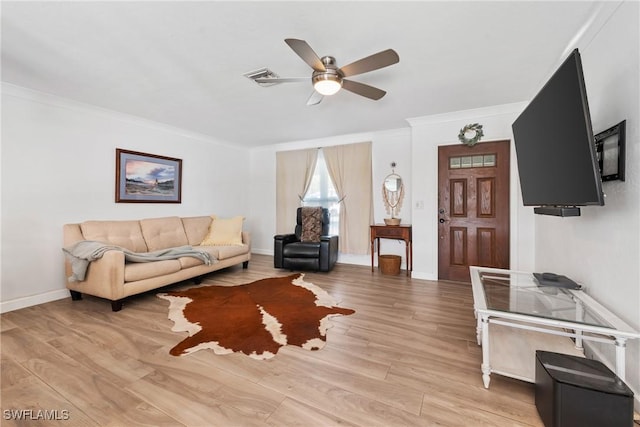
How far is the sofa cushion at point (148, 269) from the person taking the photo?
273 centimetres

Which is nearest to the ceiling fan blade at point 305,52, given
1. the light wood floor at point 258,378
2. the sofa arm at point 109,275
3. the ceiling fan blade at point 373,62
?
the ceiling fan blade at point 373,62

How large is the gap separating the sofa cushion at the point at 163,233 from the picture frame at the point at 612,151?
4.67 metres

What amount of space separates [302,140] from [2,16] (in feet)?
12.8

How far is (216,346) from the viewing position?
2006 millimetres

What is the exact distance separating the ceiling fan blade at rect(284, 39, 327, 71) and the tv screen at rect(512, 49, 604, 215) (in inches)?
58.0

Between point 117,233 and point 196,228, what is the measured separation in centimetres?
114

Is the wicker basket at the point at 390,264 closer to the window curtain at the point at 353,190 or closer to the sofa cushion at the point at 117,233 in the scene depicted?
the window curtain at the point at 353,190

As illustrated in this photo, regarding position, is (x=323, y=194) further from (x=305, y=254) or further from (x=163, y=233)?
(x=163, y=233)

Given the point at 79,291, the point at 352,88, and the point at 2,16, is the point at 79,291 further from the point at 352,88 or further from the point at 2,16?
the point at 352,88

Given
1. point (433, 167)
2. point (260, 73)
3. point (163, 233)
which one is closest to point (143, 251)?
point (163, 233)

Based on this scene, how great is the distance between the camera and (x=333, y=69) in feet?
6.84

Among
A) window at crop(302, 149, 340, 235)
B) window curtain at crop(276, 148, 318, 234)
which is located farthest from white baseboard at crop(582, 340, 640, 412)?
window curtain at crop(276, 148, 318, 234)

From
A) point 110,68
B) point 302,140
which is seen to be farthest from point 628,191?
point 302,140

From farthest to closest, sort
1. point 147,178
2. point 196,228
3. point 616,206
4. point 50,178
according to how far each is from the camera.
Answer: point 196,228 → point 147,178 → point 50,178 → point 616,206
